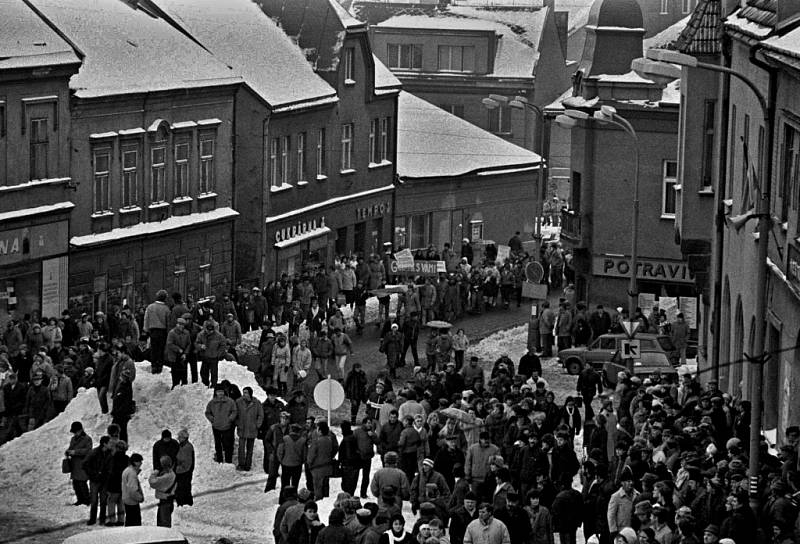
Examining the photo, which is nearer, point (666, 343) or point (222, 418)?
point (222, 418)

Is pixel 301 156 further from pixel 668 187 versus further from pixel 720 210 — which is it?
pixel 720 210

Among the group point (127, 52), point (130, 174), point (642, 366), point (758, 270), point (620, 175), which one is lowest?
point (642, 366)

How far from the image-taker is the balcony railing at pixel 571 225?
194ft

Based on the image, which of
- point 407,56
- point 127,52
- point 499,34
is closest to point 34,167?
point 127,52

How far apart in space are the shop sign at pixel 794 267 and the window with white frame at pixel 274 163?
31.6 meters

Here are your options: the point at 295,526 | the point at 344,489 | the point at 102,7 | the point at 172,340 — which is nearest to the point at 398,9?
the point at 102,7

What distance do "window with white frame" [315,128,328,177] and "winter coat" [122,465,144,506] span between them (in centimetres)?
3653

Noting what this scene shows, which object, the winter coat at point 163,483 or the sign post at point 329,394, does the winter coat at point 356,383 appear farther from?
→ the winter coat at point 163,483

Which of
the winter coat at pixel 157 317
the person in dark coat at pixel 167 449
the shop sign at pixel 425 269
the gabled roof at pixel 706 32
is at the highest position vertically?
the gabled roof at pixel 706 32

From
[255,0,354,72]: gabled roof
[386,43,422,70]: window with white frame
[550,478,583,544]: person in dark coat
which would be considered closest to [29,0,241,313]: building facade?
[255,0,354,72]: gabled roof

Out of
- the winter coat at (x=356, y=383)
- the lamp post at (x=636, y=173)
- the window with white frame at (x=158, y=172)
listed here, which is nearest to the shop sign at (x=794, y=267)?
the winter coat at (x=356, y=383)

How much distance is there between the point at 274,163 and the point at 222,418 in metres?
27.4

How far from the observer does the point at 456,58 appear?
91000mm

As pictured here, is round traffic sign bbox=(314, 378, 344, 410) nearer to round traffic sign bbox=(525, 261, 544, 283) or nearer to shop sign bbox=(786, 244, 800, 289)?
shop sign bbox=(786, 244, 800, 289)
